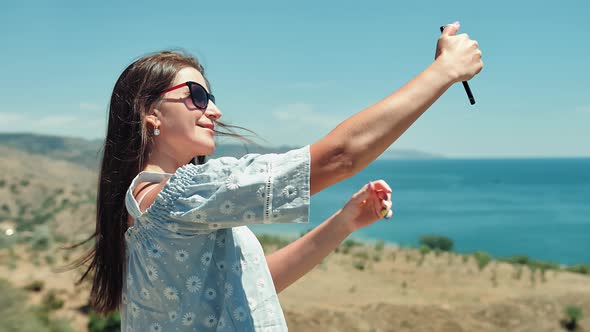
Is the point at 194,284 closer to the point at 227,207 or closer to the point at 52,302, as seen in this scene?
the point at 227,207

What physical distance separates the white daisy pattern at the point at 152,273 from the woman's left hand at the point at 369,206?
0.61 meters

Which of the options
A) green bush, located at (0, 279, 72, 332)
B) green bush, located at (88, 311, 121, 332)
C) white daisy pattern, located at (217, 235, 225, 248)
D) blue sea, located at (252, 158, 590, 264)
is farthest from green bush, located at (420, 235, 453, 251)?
white daisy pattern, located at (217, 235, 225, 248)

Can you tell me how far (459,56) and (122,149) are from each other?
1071 millimetres

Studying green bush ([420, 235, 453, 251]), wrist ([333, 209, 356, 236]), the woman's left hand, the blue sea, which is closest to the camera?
the woman's left hand

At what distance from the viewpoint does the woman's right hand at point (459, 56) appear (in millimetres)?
1386

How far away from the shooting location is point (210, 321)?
1607 millimetres

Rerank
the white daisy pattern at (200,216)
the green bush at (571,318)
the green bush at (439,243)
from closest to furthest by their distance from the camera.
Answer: the white daisy pattern at (200,216)
the green bush at (571,318)
the green bush at (439,243)

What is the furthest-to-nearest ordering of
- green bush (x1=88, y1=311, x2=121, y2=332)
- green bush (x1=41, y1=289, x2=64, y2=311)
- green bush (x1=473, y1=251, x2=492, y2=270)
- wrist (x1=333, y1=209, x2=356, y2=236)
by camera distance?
1. green bush (x1=473, y1=251, x2=492, y2=270)
2. green bush (x1=41, y1=289, x2=64, y2=311)
3. green bush (x1=88, y1=311, x2=121, y2=332)
4. wrist (x1=333, y1=209, x2=356, y2=236)

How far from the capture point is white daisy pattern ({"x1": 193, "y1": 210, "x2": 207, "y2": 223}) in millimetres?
1412

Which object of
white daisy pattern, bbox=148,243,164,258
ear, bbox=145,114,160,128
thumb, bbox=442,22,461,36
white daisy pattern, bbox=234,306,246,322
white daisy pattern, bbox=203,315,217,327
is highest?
thumb, bbox=442,22,461,36

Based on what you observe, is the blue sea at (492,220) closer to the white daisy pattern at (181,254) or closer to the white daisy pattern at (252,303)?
the white daisy pattern at (252,303)

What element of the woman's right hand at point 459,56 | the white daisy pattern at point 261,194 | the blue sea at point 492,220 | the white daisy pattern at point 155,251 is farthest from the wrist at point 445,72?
the blue sea at point 492,220

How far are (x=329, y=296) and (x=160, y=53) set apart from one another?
12598 millimetres

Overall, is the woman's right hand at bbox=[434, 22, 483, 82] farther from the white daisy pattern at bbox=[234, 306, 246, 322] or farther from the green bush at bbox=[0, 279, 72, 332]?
the green bush at bbox=[0, 279, 72, 332]
